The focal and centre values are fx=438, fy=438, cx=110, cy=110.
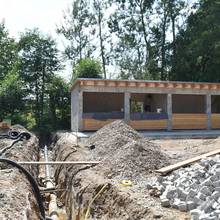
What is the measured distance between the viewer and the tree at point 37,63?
34406mm

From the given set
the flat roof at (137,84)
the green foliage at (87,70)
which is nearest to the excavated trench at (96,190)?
the flat roof at (137,84)

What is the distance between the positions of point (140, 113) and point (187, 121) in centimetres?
282

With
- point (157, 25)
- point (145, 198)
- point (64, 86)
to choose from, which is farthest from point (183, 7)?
point (145, 198)

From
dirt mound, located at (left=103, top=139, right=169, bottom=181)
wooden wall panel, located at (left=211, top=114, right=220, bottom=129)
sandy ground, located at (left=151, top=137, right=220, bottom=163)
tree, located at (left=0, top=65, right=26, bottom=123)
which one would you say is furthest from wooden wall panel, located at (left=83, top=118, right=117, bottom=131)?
dirt mound, located at (left=103, top=139, right=169, bottom=181)

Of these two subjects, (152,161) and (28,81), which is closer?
(152,161)

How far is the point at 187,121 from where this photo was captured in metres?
25.3

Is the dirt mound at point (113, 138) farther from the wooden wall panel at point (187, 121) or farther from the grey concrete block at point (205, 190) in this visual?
the wooden wall panel at point (187, 121)

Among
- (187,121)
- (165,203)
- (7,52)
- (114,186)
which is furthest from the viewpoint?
(7,52)

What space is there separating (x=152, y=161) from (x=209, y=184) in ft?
8.59

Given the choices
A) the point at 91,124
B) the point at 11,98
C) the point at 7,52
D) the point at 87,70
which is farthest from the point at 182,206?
the point at 7,52

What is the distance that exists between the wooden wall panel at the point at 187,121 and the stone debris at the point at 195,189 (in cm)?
1726

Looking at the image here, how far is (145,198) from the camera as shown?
22.3 ft

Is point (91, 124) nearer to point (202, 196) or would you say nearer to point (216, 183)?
point (216, 183)

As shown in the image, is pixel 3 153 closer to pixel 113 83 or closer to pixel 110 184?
pixel 110 184
